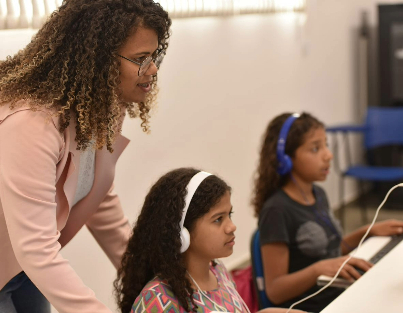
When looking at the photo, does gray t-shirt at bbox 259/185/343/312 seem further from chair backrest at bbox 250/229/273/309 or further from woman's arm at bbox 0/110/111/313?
woman's arm at bbox 0/110/111/313

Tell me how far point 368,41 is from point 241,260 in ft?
8.60

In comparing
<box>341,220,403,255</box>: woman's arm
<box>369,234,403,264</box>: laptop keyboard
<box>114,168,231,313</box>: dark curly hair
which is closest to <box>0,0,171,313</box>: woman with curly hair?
<box>114,168,231,313</box>: dark curly hair

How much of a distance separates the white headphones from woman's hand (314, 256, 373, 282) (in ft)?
1.72

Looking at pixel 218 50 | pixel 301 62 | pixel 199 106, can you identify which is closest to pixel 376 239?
pixel 199 106

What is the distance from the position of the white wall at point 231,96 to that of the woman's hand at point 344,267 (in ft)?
3.60

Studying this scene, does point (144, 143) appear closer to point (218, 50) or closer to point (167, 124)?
point (167, 124)

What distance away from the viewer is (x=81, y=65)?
1.29m

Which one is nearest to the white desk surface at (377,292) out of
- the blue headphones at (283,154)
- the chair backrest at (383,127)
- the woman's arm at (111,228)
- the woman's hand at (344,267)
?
the woman's hand at (344,267)

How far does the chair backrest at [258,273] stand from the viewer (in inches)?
79.1

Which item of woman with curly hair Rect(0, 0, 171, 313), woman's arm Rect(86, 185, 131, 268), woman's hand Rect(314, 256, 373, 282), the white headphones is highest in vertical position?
woman with curly hair Rect(0, 0, 171, 313)

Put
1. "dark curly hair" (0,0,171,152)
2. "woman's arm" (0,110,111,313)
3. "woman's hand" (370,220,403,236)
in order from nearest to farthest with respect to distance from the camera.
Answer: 1. "woman's arm" (0,110,111,313)
2. "dark curly hair" (0,0,171,152)
3. "woman's hand" (370,220,403,236)

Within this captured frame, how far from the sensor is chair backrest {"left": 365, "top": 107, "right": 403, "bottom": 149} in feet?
15.5

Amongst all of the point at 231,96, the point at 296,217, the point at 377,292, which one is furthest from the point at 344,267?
→ the point at 231,96

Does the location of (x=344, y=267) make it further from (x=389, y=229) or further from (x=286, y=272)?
(x=389, y=229)
